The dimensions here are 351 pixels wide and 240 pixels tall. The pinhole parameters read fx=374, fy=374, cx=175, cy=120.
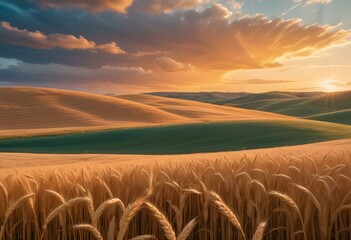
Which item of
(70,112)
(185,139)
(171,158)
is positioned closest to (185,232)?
(171,158)

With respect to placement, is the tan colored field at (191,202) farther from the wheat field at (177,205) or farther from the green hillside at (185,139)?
the green hillside at (185,139)

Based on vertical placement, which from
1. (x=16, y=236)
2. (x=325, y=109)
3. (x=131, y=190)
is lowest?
(x=325, y=109)

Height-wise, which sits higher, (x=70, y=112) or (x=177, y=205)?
(x=177, y=205)

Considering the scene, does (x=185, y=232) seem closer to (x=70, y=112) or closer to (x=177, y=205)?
(x=177, y=205)

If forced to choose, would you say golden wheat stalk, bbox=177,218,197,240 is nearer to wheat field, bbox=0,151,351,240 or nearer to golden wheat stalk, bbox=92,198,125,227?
golden wheat stalk, bbox=92,198,125,227

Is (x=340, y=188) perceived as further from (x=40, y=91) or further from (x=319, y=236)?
(x=40, y=91)

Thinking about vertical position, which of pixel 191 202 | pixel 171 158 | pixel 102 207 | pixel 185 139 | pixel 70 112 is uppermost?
pixel 102 207

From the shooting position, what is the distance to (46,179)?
4168 mm

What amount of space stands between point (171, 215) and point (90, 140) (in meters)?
35.8

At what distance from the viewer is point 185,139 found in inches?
1432

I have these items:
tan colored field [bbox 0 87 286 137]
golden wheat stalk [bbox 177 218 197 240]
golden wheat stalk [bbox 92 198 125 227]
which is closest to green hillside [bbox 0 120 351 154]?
tan colored field [bbox 0 87 286 137]

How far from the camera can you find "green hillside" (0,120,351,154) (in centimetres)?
3291

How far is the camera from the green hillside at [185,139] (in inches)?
1296

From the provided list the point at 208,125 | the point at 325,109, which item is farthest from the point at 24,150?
the point at 325,109
